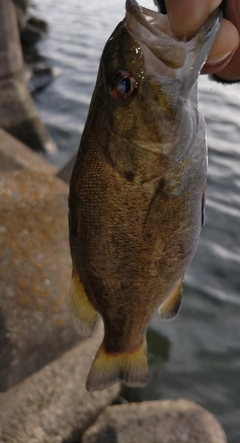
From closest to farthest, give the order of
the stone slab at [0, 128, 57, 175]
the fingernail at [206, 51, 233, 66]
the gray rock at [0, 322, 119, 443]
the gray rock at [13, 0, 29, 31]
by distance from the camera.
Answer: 1. the fingernail at [206, 51, 233, 66]
2. the gray rock at [0, 322, 119, 443]
3. the stone slab at [0, 128, 57, 175]
4. the gray rock at [13, 0, 29, 31]

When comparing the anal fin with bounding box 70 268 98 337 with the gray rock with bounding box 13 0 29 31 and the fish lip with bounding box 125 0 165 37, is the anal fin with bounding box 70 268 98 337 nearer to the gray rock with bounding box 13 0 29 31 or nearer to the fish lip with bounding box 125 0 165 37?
the fish lip with bounding box 125 0 165 37

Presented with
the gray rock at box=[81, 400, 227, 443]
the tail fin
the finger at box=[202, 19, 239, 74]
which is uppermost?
the finger at box=[202, 19, 239, 74]

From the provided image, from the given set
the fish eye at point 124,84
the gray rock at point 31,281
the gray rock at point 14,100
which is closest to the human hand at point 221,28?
the fish eye at point 124,84

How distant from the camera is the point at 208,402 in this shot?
A: 4.91m

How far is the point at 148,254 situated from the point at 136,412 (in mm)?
2096

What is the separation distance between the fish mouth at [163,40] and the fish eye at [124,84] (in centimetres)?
8

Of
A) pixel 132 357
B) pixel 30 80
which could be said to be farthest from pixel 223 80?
pixel 30 80

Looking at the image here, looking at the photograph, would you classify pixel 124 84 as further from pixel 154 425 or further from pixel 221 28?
pixel 154 425

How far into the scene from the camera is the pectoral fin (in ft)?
7.68

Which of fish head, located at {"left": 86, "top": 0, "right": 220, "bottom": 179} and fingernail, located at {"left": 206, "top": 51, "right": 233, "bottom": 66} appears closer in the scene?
fish head, located at {"left": 86, "top": 0, "right": 220, "bottom": 179}

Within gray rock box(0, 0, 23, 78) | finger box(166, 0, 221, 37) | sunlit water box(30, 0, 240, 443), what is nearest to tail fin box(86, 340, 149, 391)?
sunlit water box(30, 0, 240, 443)

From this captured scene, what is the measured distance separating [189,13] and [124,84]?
0.34m

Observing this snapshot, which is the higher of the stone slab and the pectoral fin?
the pectoral fin

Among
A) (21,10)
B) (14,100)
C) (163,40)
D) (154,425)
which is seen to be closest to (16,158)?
(154,425)
